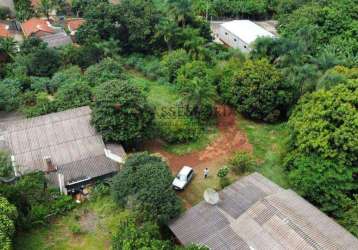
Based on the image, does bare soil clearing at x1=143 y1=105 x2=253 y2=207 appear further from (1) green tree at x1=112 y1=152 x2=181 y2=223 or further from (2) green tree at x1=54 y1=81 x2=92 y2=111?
(2) green tree at x1=54 y1=81 x2=92 y2=111

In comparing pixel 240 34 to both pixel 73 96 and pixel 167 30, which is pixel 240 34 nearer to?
pixel 167 30

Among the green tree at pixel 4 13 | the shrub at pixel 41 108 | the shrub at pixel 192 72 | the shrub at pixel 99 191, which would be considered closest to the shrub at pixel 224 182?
the shrub at pixel 99 191

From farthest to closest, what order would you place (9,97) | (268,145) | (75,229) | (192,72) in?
1. (192,72)
2. (9,97)
3. (268,145)
4. (75,229)

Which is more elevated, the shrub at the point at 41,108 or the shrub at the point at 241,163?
the shrub at the point at 41,108

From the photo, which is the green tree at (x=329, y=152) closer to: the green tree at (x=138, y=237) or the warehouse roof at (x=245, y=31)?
the green tree at (x=138, y=237)

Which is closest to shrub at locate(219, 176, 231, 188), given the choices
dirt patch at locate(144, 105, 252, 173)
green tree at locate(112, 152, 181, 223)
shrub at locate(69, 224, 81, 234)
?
dirt patch at locate(144, 105, 252, 173)

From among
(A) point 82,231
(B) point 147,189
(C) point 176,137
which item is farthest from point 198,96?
(A) point 82,231
